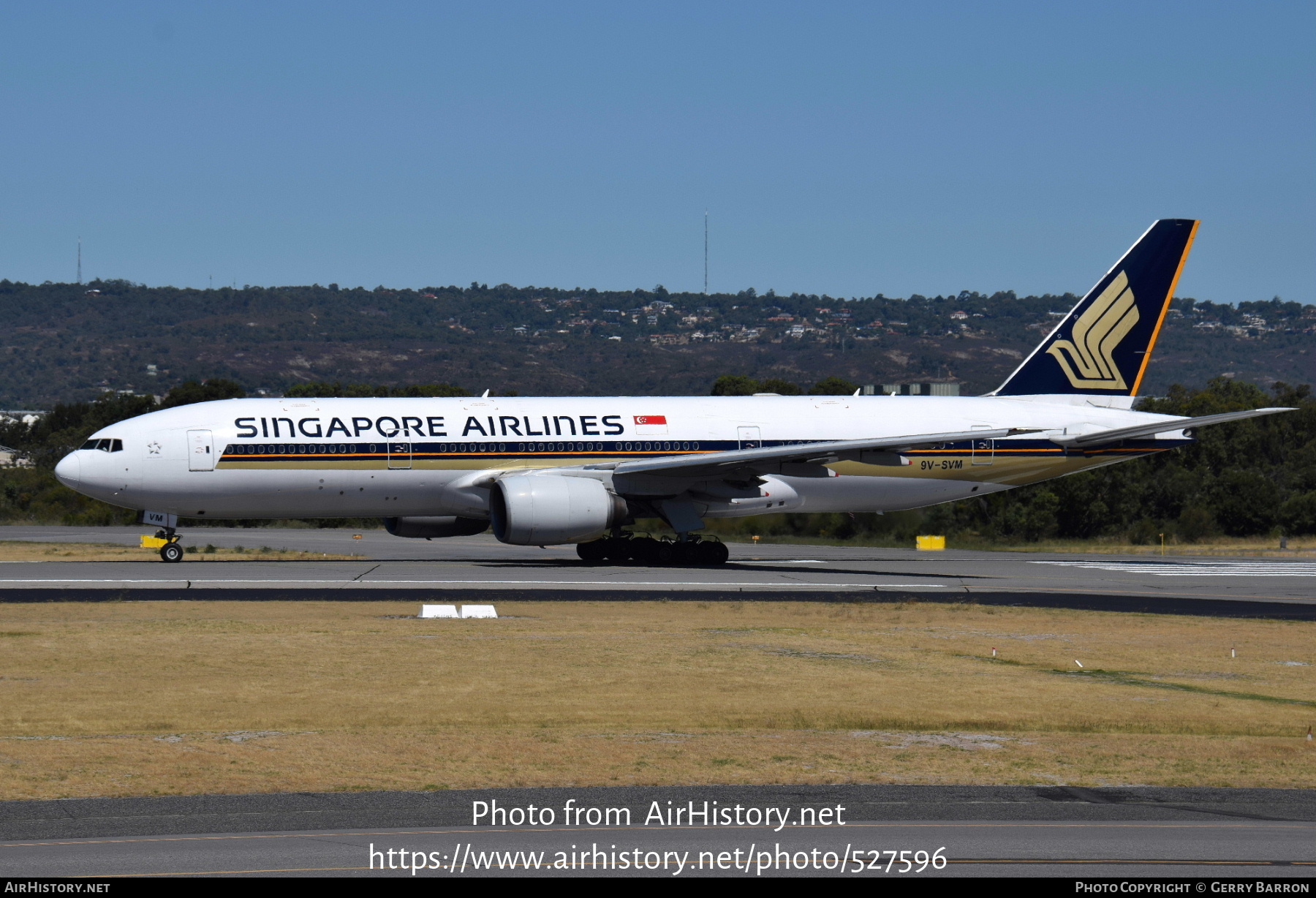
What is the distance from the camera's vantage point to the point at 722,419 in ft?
121

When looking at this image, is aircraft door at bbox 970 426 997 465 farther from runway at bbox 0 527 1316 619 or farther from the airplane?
runway at bbox 0 527 1316 619

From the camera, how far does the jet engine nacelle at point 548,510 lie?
32688 millimetres

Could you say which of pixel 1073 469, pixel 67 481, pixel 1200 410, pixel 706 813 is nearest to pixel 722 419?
pixel 1073 469

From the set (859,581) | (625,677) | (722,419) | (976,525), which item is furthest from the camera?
(976,525)

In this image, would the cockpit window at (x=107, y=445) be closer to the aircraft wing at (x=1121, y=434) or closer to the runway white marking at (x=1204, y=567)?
Answer: the aircraft wing at (x=1121, y=434)

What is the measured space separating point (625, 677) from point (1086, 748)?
621cm

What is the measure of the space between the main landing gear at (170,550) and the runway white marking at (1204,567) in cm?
2359

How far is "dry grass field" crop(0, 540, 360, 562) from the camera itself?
37938 millimetres

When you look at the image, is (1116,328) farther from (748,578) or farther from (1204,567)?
(748,578)

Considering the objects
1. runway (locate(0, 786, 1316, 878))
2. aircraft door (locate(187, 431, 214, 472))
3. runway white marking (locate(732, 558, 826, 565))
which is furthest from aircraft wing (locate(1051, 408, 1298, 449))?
runway (locate(0, 786, 1316, 878))

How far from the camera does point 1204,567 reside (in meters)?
38.6

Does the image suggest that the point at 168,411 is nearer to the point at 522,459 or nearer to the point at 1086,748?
the point at 522,459

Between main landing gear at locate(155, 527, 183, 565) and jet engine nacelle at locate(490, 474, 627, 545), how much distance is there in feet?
27.3

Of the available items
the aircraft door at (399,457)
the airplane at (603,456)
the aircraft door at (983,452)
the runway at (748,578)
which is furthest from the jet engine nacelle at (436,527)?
the aircraft door at (983,452)
